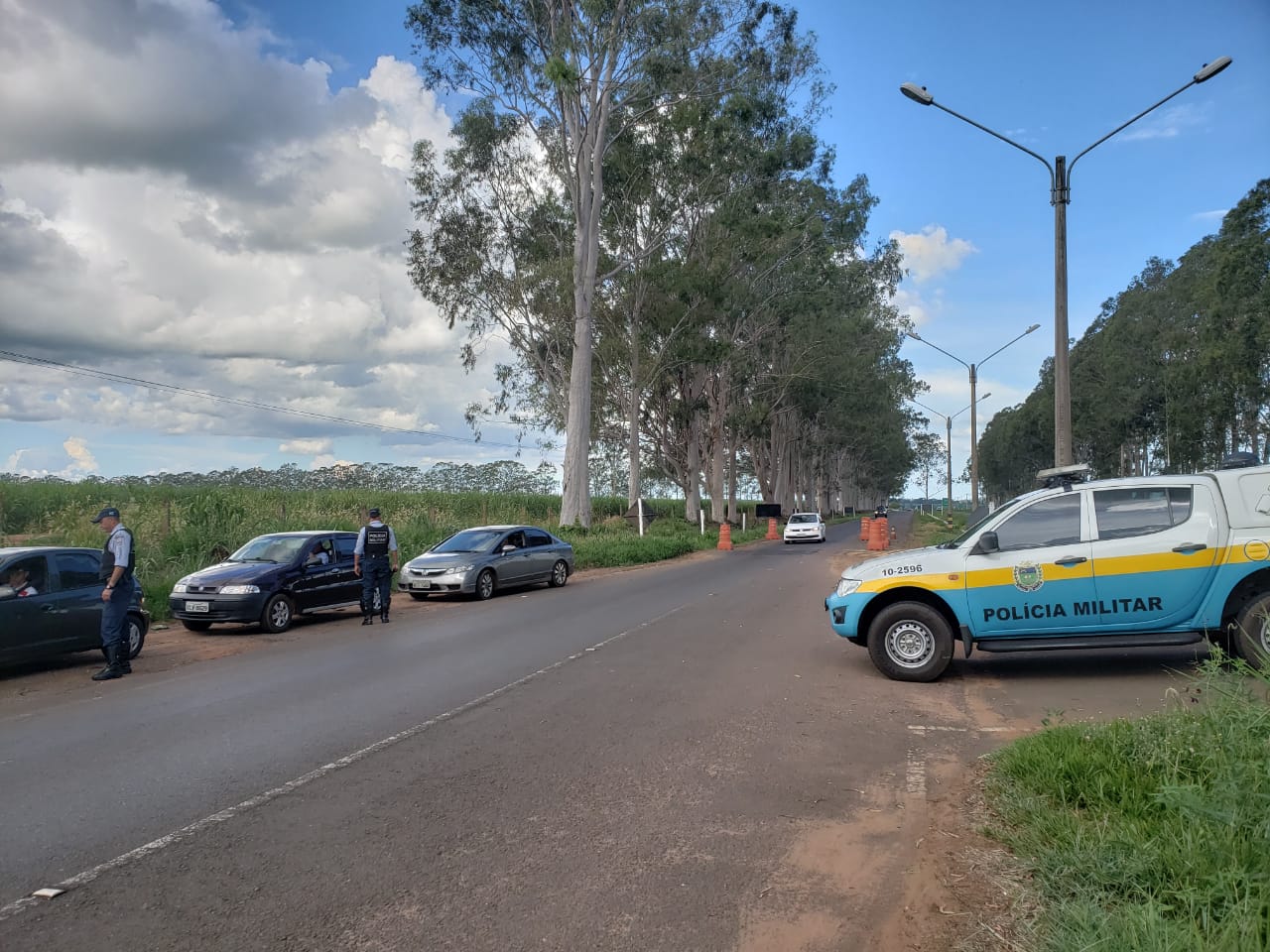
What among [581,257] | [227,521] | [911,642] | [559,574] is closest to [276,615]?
[227,521]

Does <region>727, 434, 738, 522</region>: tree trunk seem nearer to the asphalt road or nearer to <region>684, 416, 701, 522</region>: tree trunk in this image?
<region>684, 416, 701, 522</region>: tree trunk

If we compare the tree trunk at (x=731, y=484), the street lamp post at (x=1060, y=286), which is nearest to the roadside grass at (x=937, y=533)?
the street lamp post at (x=1060, y=286)

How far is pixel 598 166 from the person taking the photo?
30.0 metres

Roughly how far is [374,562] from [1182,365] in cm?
4748

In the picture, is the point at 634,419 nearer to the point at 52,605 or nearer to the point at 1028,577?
the point at 52,605

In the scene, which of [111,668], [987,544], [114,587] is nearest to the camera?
[987,544]

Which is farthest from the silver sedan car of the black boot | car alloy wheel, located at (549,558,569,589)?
the black boot

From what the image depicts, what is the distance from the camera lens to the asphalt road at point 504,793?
375cm

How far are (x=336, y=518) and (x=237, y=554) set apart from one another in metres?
8.02

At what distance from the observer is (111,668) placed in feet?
31.7

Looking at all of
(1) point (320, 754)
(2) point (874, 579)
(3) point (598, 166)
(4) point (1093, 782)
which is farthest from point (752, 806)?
(3) point (598, 166)

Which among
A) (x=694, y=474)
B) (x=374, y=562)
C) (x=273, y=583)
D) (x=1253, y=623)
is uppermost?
(x=694, y=474)

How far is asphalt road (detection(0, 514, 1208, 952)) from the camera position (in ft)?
12.3

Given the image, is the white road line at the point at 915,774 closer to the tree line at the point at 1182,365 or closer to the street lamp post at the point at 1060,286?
the street lamp post at the point at 1060,286
